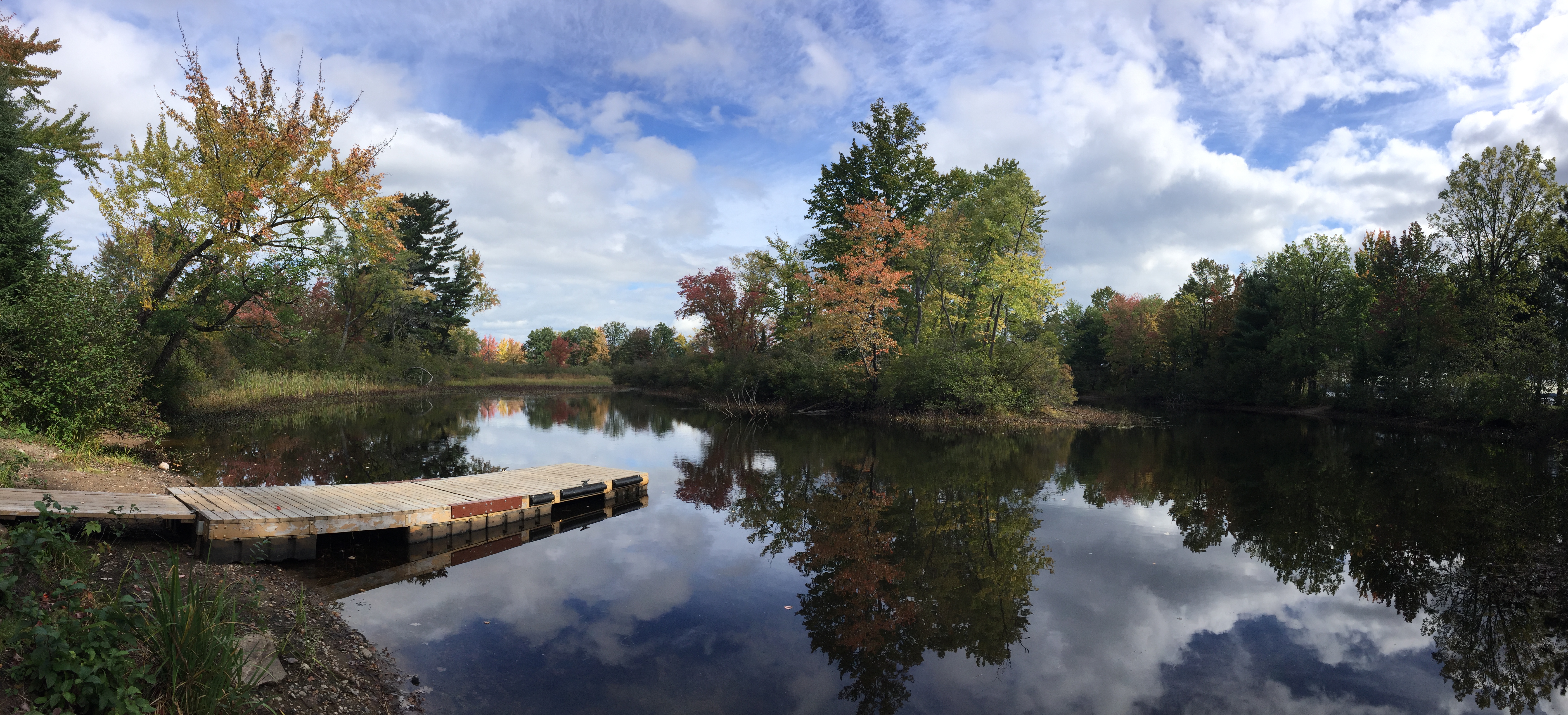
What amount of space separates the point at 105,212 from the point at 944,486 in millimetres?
19034

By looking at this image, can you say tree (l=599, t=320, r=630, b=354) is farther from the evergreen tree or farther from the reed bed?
the evergreen tree

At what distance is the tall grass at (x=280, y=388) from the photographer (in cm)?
2342

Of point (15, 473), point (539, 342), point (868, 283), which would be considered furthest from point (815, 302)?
point (539, 342)

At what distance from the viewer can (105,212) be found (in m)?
14.6

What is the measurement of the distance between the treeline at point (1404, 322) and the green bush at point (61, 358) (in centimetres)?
3724

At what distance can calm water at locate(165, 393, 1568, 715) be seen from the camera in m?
5.27

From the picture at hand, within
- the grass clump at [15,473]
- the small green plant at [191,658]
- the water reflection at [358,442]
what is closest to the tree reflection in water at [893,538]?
the small green plant at [191,658]

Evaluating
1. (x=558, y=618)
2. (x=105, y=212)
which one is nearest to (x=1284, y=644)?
(x=558, y=618)

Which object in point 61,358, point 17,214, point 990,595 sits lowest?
point 990,595

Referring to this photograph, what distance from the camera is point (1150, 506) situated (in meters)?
12.0

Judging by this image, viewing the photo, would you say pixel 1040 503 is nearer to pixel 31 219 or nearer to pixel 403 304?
pixel 31 219

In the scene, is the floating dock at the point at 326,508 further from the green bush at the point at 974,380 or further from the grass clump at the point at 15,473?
the green bush at the point at 974,380

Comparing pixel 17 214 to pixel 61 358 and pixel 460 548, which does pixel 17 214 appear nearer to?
pixel 61 358

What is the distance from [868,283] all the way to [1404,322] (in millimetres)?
26026
